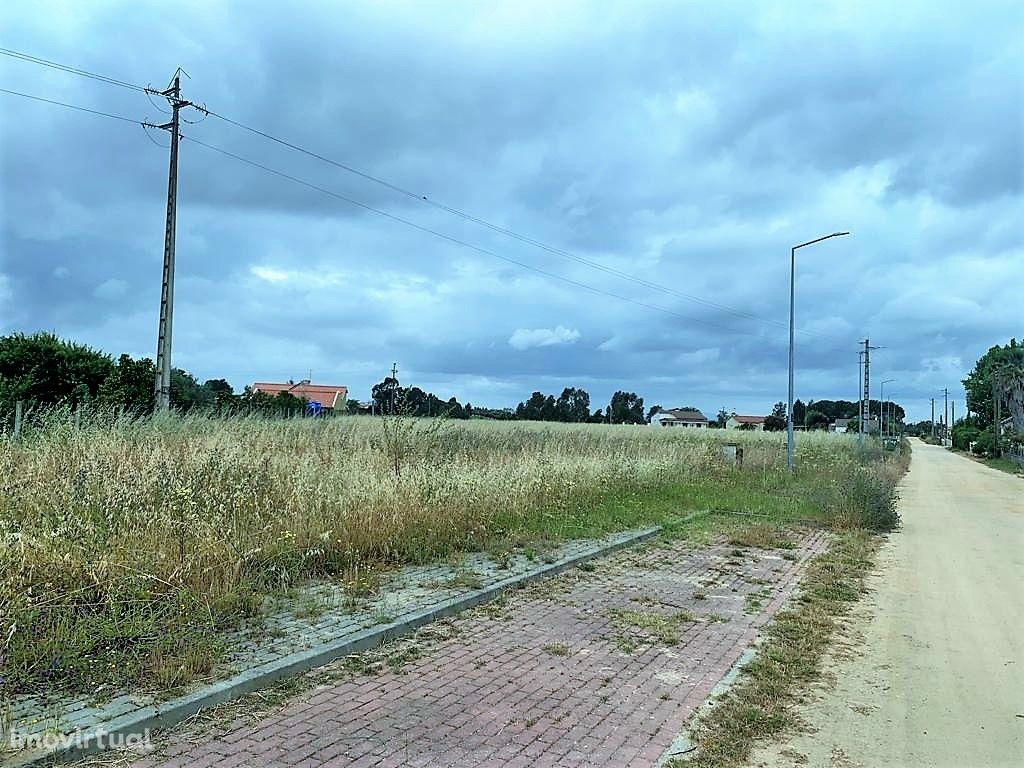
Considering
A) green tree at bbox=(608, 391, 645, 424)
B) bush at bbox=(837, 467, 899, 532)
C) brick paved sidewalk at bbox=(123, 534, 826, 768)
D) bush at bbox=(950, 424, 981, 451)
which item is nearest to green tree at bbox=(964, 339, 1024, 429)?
bush at bbox=(950, 424, 981, 451)

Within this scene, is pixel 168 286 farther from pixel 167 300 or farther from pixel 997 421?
pixel 997 421

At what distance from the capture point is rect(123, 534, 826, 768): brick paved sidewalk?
425 centimetres

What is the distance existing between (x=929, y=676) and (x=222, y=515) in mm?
6408

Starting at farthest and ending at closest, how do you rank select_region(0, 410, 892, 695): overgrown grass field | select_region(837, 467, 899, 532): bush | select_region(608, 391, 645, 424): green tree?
select_region(608, 391, 645, 424): green tree < select_region(837, 467, 899, 532): bush < select_region(0, 410, 892, 695): overgrown grass field

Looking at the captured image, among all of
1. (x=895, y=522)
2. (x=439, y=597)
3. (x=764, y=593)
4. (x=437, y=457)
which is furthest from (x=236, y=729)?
(x=895, y=522)

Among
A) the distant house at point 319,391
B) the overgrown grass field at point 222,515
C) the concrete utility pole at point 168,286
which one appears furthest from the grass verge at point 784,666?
the distant house at point 319,391

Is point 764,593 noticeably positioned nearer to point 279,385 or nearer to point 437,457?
point 437,457

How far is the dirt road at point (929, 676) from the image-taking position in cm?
457

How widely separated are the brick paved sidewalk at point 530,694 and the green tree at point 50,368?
686 inches

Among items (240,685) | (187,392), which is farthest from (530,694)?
(187,392)

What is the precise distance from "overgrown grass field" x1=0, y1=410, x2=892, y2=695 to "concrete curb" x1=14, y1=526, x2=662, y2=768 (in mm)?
293

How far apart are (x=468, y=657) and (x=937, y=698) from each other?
336 centimetres

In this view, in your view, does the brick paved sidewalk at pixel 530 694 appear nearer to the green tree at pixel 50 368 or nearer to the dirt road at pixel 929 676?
the dirt road at pixel 929 676

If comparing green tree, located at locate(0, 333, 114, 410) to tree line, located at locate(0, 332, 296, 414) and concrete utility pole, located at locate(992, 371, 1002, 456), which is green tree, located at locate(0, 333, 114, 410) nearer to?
tree line, located at locate(0, 332, 296, 414)
